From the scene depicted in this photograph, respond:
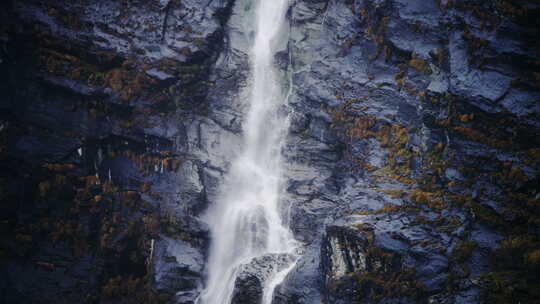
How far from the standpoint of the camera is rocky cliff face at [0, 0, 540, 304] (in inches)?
335

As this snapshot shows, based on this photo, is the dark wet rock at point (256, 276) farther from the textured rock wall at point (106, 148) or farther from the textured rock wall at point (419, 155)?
the textured rock wall at point (106, 148)

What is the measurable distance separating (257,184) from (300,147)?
2.13 meters

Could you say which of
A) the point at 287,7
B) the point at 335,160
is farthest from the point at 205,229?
the point at 287,7

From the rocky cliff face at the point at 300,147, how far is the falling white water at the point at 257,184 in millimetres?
505

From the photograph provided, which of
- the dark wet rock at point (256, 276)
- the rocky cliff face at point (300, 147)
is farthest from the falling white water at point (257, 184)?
the dark wet rock at point (256, 276)

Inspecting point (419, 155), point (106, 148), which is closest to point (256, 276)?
point (419, 155)

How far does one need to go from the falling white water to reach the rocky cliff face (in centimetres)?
51

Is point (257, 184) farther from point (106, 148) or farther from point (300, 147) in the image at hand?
point (106, 148)

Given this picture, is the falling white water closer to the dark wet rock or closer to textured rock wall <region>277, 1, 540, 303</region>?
the dark wet rock

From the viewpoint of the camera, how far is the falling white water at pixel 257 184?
36.3ft

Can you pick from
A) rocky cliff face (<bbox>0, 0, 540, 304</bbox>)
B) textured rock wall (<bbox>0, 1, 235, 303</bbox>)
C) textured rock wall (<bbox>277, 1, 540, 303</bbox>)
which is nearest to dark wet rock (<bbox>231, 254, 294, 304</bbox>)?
rocky cliff face (<bbox>0, 0, 540, 304</bbox>)

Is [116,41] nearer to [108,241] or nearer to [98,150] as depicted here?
[98,150]

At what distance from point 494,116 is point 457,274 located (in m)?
4.30

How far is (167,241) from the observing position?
36.0 ft
